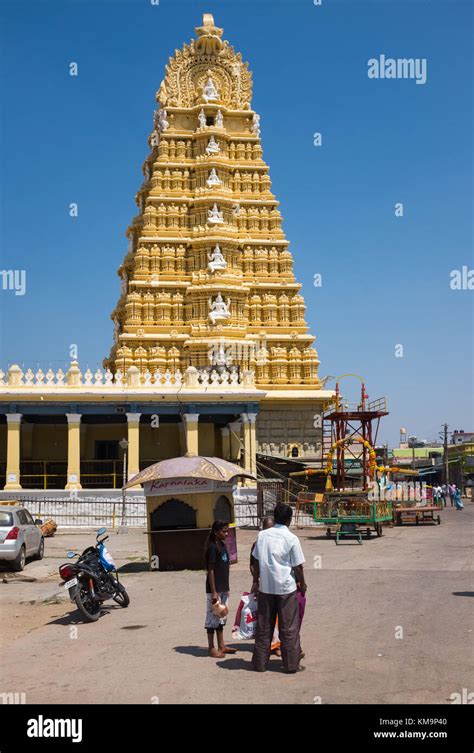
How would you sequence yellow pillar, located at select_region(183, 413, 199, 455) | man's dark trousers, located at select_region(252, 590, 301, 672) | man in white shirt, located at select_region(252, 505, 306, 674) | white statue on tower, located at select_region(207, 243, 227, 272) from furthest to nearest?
white statue on tower, located at select_region(207, 243, 227, 272)
yellow pillar, located at select_region(183, 413, 199, 455)
man in white shirt, located at select_region(252, 505, 306, 674)
man's dark trousers, located at select_region(252, 590, 301, 672)

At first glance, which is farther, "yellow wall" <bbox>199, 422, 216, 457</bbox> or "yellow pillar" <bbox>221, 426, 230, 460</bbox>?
"yellow pillar" <bbox>221, 426, 230, 460</bbox>

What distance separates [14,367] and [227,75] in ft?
86.3

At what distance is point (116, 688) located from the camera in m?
8.66

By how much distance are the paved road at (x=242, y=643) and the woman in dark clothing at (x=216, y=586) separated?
21 centimetres

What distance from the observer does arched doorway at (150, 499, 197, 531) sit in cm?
1825

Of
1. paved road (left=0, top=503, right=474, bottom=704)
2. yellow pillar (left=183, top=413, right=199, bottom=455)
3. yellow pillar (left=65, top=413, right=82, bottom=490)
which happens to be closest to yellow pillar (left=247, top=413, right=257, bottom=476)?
yellow pillar (left=183, top=413, right=199, bottom=455)

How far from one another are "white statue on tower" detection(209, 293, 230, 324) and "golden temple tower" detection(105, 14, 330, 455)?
8cm

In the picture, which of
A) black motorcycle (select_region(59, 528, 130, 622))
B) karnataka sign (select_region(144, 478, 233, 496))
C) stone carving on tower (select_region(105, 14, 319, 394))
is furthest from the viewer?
stone carving on tower (select_region(105, 14, 319, 394))

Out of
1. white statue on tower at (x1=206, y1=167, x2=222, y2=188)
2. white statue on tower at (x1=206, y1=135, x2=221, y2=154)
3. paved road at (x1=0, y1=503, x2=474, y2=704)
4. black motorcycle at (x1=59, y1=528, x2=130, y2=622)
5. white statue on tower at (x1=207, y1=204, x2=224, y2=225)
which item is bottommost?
paved road at (x1=0, y1=503, x2=474, y2=704)

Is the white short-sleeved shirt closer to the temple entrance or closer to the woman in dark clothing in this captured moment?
the woman in dark clothing

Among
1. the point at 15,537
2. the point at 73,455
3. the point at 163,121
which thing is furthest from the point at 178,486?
the point at 163,121

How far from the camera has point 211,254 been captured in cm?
4816

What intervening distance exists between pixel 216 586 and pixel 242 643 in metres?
1.02
